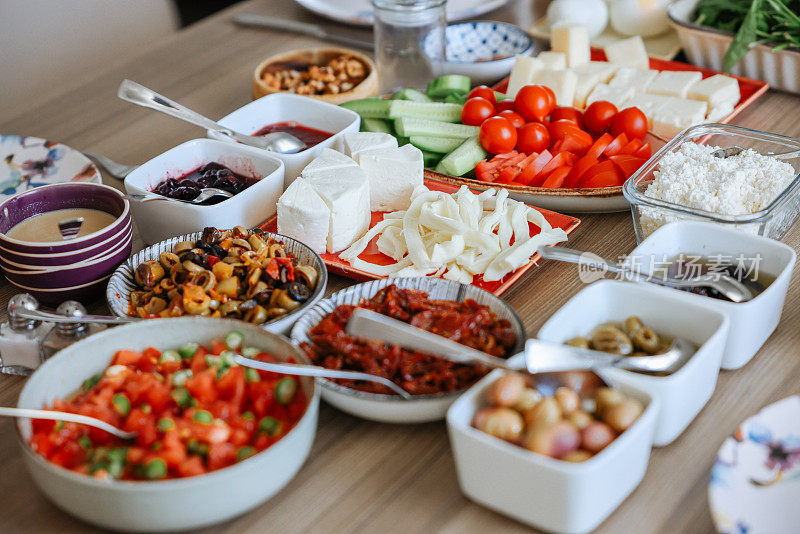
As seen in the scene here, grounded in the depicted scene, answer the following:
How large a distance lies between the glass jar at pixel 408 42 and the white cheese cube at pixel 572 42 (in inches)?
15.1

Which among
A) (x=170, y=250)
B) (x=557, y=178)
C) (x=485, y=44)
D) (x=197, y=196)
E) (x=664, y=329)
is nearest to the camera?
(x=664, y=329)

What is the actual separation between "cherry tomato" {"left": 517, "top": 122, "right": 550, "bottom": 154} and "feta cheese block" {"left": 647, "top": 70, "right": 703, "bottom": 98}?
47 cm

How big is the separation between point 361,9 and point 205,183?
4.84ft

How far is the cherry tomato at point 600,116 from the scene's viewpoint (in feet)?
7.10

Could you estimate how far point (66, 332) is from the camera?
4.89 ft

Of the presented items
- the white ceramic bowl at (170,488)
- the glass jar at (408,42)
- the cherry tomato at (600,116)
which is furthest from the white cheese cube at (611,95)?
the white ceramic bowl at (170,488)

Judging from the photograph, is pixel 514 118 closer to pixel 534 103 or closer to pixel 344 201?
pixel 534 103

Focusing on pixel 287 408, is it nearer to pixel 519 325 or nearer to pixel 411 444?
pixel 411 444

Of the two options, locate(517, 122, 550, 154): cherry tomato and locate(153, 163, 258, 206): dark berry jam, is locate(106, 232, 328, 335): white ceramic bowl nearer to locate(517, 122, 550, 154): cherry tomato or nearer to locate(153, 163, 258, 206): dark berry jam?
locate(153, 163, 258, 206): dark berry jam

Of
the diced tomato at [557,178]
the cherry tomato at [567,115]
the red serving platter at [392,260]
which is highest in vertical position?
the cherry tomato at [567,115]

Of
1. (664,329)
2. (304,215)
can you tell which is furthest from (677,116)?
(304,215)

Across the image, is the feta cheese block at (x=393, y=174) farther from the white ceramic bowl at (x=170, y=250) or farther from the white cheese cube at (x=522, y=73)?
the white cheese cube at (x=522, y=73)

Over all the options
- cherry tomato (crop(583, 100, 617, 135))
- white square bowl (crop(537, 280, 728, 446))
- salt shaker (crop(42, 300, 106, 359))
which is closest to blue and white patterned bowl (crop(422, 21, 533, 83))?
cherry tomato (crop(583, 100, 617, 135))

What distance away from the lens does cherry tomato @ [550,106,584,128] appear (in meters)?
2.20
